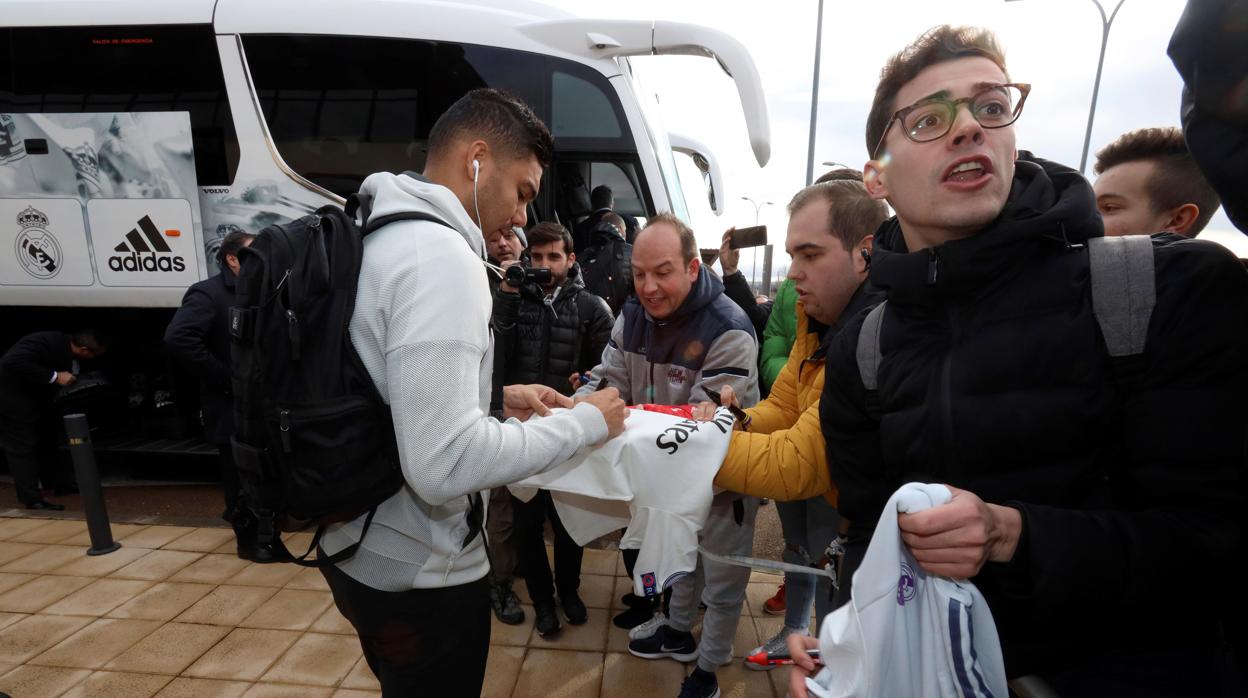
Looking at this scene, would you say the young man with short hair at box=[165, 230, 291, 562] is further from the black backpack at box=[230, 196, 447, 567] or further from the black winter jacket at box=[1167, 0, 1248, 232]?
the black winter jacket at box=[1167, 0, 1248, 232]

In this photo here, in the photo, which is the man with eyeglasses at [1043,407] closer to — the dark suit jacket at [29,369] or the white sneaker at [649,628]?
the white sneaker at [649,628]

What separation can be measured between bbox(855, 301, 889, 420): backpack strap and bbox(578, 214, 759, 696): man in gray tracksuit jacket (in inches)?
47.5

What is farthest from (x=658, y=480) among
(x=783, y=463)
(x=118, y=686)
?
(x=118, y=686)

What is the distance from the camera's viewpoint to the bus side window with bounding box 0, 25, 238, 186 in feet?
14.5

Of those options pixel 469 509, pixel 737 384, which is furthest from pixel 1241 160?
pixel 737 384

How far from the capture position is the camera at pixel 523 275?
2686mm

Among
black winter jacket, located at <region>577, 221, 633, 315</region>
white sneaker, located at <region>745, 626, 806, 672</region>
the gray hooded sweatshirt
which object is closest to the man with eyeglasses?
the gray hooded sweatshirt

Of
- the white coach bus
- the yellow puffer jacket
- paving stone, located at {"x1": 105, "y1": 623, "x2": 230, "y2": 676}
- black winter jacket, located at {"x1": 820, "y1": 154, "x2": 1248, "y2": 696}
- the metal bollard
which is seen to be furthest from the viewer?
the white coach bus

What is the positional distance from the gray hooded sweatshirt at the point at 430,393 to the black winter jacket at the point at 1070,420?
845mm

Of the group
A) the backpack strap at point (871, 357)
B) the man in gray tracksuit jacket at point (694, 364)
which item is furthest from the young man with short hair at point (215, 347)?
the backpack strap at point (871, 357)

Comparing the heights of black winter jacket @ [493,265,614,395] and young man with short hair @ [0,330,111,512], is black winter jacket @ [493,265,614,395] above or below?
above

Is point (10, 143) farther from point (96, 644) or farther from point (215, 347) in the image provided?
point (96, 644)

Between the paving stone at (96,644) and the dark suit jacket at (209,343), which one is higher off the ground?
the dark suit jacket at (209,343)

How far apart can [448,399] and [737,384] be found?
1.62 meters
